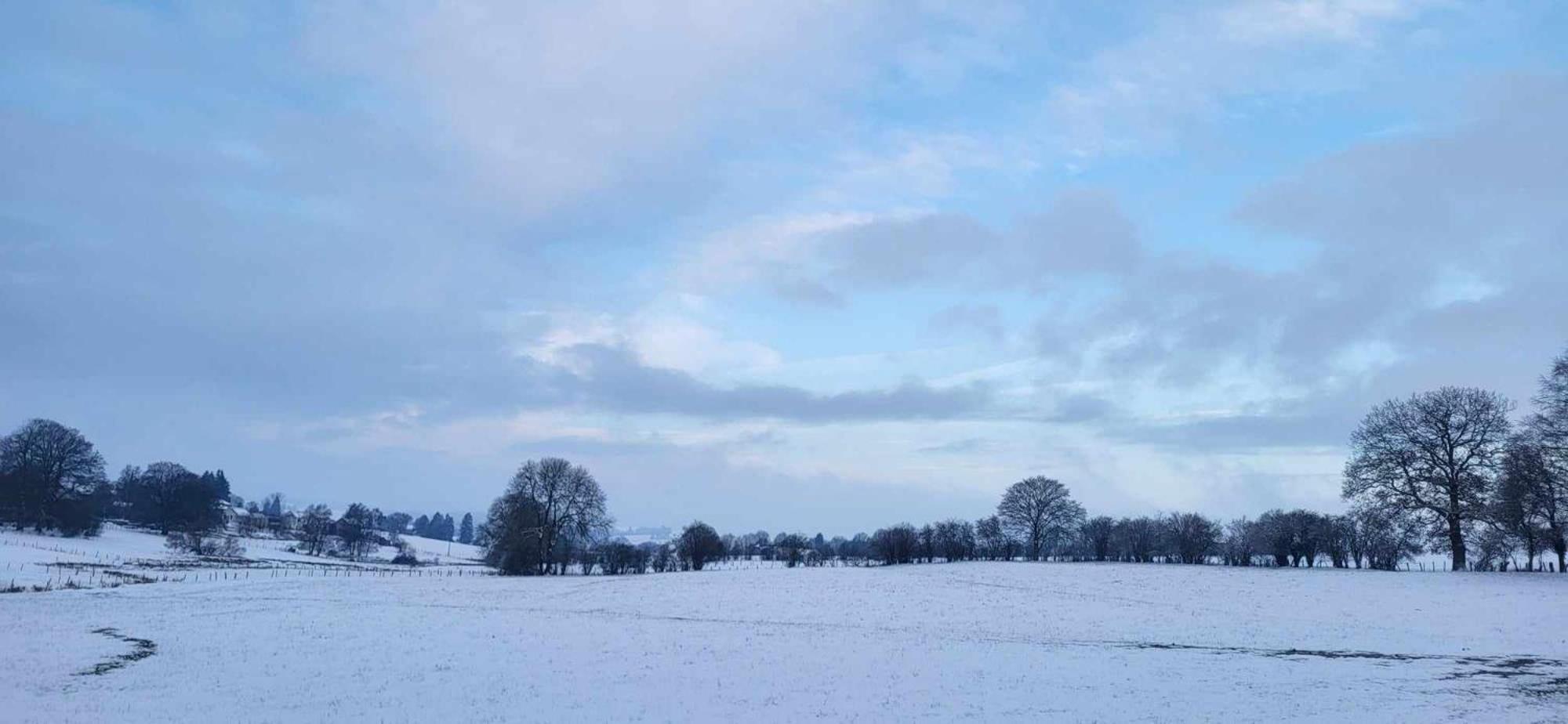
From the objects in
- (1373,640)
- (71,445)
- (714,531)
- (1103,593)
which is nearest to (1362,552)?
(1103,593)

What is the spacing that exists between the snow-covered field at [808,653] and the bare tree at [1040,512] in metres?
50.7

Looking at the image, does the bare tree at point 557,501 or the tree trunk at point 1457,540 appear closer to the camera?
the tree trunk at point 1457,540

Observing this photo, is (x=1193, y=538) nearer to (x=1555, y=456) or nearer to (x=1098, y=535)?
(x=1098, y=535)

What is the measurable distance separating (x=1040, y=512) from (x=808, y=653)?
85.1m

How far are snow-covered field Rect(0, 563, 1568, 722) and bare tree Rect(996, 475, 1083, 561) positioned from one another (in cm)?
5069

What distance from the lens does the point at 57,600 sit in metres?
49.4

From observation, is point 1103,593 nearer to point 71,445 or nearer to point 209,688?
point 209,688

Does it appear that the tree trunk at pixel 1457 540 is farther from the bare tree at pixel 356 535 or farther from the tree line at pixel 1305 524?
the bare tree at pixel 356 535

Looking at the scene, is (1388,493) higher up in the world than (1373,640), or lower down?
higher up

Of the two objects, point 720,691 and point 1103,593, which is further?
point 1103,593

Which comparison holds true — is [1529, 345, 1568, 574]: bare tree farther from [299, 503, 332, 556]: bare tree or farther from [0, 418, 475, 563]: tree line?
[299, 503, 332, 556]: bare tree

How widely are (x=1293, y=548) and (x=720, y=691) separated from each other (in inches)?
3020

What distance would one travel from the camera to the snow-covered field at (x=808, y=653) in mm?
23734

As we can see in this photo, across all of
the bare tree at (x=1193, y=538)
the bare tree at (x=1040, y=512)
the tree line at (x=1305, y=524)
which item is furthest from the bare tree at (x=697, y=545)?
the bare tree at (x=1193, y=538)
